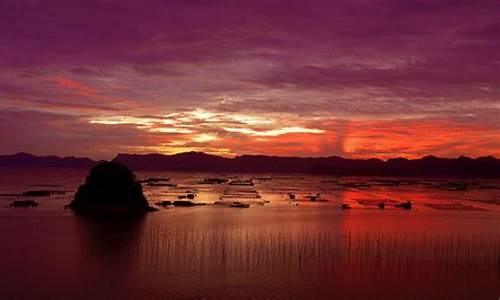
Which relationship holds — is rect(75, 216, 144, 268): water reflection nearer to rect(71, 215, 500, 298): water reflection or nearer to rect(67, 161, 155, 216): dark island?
rect(71, 215, 500, 298): water reflection

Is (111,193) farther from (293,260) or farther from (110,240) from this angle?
(293,260)

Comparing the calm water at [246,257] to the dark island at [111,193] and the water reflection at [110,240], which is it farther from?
the dark island at [111,193]

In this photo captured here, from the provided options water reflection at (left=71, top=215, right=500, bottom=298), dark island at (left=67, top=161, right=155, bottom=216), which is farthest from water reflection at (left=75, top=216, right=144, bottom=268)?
dark island at (left=67, top=161, right=155, bottom=216)

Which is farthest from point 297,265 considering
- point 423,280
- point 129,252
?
point 129,252

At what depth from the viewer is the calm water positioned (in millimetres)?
27672

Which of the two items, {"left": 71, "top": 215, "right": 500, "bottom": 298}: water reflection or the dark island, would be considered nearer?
{"left": 71, "top": 215, "right": 500, "bottom": 298}: water reflection

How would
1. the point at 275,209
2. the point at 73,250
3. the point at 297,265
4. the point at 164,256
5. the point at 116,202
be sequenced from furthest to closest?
the point at 275,209 → the point at 116,202 → the point at 73,250 → the point at 164,256 → the point at 297,265

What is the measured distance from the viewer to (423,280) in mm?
29812

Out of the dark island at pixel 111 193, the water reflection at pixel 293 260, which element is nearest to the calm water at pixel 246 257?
the water reflection at pixel 293 260

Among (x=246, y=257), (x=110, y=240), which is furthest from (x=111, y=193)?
(x=246, y=257)

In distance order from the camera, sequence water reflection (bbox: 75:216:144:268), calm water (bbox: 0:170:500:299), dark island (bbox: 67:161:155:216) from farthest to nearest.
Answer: dark island (bbox: 67:161:155:216), water reflection (bbox: 75:216:144:268), calm water (bbox: 0:170:500:299)

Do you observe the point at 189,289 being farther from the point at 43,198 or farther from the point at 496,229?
the point at 43,198

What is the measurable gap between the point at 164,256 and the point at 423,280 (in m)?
15.9

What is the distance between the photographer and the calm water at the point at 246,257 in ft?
90.8
